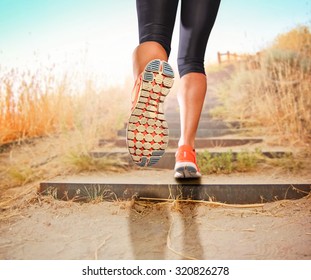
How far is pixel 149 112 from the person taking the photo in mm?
936

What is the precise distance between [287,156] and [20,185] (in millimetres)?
1351

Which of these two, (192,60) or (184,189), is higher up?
(192,60)

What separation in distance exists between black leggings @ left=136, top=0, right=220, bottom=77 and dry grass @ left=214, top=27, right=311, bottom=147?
107cm

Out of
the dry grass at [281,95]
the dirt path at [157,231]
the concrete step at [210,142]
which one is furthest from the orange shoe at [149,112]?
the dry grass at [281,95]

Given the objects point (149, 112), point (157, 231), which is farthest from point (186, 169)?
point (149, 112)

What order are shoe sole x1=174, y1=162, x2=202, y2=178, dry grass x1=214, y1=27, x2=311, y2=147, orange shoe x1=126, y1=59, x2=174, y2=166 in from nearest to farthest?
orange shoe x1=126, y1=59, x2=174, y2=166, shoe sole x1=174, y1=162, x2=202, y2=178, dry grass x1=214, y1=27, x2=311, y2=147

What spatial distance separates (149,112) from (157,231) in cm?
39

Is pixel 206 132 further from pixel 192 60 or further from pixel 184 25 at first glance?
pixel 184 25

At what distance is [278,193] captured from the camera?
50.8 inches

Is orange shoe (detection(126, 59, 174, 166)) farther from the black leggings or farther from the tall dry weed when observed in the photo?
the tall dry weed

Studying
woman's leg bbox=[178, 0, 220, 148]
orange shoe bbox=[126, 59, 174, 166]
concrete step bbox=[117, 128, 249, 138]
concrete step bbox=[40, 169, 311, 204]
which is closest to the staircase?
concrete step bbox=[40, 169, 311, 204]

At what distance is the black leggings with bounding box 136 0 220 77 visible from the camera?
3.11ft
